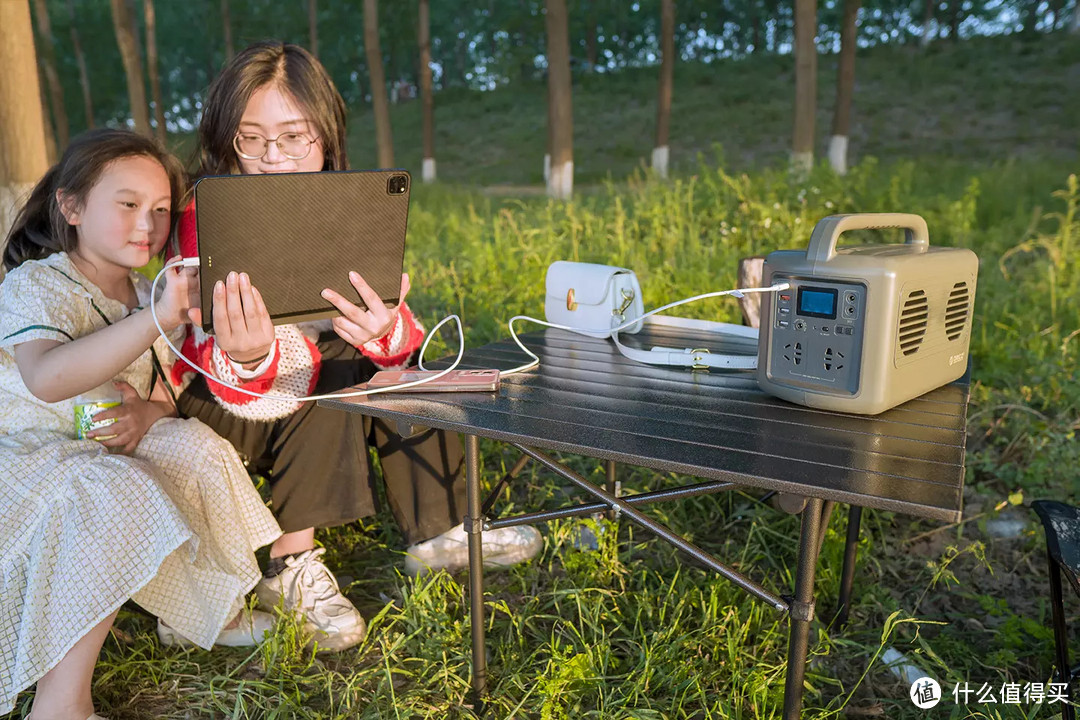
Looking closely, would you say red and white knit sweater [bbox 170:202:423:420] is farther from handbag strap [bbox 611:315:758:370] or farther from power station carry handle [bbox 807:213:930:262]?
power station carry handle [bbox 807:213:930:262]

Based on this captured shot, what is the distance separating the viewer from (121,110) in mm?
35000

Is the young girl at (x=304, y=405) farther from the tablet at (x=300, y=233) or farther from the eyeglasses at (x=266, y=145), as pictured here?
the tablet at (x=300, y=233)

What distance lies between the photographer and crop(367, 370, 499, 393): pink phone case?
163 cm

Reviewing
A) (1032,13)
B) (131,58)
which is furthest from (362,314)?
(1032,13)

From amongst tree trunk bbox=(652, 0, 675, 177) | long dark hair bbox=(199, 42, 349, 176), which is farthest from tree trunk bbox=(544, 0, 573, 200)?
long dark hair bbox=(199, 42, 349, 176)

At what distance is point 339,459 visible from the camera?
2.01 metres

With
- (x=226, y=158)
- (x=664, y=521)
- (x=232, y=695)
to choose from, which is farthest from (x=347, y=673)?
(x=226, y=158)

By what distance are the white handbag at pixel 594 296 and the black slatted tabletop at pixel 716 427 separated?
23cm

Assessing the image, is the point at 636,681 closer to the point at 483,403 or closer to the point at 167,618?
the point at 483,403

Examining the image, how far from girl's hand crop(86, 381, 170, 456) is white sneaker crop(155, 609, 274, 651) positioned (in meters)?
0.50

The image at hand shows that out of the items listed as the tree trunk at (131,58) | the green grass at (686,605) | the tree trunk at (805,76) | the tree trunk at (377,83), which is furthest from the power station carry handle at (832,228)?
the tree trunk at (131,58)

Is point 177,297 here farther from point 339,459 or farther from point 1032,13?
point 1032,13

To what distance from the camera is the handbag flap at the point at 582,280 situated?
6.79 ft

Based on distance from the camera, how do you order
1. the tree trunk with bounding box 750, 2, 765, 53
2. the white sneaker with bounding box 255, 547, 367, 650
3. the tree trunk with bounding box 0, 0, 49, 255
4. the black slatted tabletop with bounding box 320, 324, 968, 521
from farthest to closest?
the tree trunk with bounding box 750, 2, 765, 53, the tree trunk with bounding box 0, 0, 49, 255, the white sneaker with bounding box 255, 547, 367, 650, the black slatted tabletop with bounding box 320, 324, 968, 521
